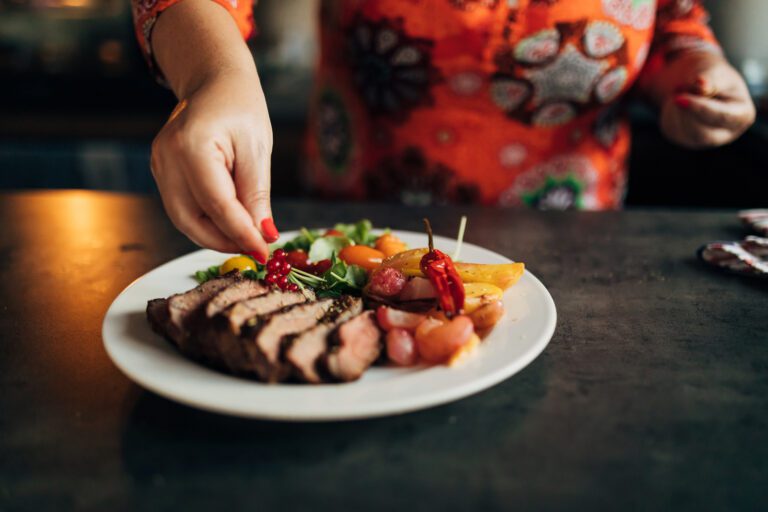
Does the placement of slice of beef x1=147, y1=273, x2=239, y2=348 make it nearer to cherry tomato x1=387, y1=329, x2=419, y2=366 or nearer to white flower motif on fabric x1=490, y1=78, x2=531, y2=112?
cherry tomato x1=387, y1=329, x2=419, y2=366

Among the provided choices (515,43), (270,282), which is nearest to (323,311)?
(270,282)

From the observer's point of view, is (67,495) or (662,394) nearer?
(67,495)

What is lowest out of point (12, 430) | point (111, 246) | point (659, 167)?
point (659, 167)

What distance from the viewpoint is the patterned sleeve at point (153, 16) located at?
109cm

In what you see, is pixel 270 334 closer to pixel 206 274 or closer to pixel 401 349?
pixel 401 349

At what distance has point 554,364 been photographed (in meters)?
0.83

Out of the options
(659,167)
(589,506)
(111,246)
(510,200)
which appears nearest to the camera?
(589,506)

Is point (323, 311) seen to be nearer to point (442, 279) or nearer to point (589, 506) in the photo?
point (442, 279)

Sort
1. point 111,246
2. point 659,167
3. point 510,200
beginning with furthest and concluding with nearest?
point 659,167
point 510,200
point 111,246

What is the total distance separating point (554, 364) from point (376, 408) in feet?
0.99

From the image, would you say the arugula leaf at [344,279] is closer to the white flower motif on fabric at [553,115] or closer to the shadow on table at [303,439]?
the shadow on table at [303,439]

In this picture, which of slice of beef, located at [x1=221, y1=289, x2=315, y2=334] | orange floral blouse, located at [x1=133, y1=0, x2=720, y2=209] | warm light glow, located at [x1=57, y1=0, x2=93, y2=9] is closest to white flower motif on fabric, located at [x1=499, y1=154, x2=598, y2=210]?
orange floral blouse, located at [x1=133, y1=0, x2=720, y2=209]

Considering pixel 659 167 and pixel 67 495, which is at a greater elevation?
pixel 67 495

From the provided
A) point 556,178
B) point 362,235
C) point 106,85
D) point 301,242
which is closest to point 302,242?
point 301,242
